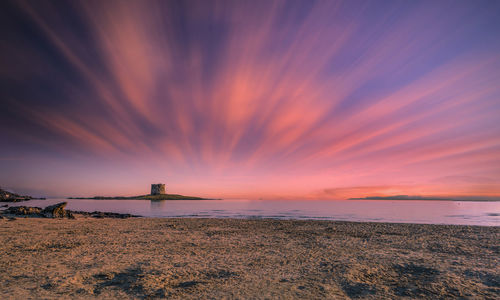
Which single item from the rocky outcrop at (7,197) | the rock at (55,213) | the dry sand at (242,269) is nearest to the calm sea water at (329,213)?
the rock at (55,213)

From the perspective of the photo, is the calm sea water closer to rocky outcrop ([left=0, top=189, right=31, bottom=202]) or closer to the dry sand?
the dry sand

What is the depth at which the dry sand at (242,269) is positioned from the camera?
25.2 feet

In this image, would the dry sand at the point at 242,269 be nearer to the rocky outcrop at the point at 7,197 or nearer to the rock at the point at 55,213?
the rock at the point at 55,213

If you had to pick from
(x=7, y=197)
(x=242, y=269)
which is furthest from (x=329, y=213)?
(x=7, y=197)

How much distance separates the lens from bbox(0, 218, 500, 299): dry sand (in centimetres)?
769

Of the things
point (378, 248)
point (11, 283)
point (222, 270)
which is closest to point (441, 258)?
point (378, 248)

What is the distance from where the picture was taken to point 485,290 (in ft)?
26.3

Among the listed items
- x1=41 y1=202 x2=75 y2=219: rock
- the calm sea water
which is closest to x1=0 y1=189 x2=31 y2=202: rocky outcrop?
the calm sea water

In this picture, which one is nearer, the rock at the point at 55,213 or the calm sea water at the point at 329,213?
the rock at the point at 55,213

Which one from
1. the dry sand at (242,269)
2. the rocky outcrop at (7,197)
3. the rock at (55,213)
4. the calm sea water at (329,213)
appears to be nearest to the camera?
the dry sand at (242,269)

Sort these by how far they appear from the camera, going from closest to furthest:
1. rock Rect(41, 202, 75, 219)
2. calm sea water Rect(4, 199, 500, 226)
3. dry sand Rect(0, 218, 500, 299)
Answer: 1. dry sand Rect(0, 218, 500, 299)
2. rock Rect(41, 202, 75, 219)
3. calm sea water Rect(4, 199, 500, 226)

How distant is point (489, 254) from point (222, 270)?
14764mm

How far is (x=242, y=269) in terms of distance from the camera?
33.2 feet

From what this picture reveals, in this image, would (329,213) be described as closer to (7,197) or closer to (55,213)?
(55,213)
